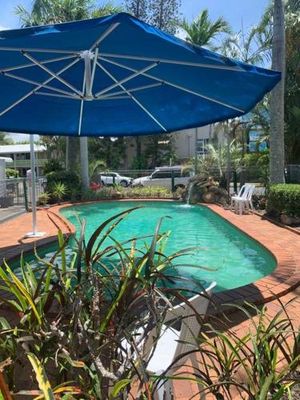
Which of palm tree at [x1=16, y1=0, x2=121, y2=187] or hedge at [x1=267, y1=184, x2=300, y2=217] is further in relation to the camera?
palm tree at [x1=16, y1=0, x2=121, y2=187]

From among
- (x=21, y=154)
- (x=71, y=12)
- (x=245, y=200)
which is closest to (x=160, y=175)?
(x=71, y=12)

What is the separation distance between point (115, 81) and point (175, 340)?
4.93 meters

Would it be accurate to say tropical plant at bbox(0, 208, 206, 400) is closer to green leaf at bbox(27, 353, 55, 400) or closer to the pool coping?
green leaf at bbox(27, 353, 55, 400)

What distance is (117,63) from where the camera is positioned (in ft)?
19.1

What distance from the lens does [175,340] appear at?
224 centimetres

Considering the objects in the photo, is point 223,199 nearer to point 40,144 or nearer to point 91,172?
point 91,172

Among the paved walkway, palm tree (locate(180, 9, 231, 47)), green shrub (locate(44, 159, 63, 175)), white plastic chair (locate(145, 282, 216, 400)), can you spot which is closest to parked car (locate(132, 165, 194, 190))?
green shrub (locate(44, 159, 63, 175))

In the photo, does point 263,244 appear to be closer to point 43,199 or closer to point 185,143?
point 43,199

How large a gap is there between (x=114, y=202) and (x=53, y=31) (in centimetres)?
1511

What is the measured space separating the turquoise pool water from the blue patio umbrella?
1.73m

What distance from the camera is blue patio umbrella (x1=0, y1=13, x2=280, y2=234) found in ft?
13.7

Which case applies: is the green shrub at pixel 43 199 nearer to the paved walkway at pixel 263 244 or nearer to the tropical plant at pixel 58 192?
the tropical plant at pixel 58 192

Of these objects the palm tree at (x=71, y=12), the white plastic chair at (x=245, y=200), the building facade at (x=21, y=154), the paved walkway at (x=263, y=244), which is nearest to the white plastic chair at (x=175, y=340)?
the paved walkway at (x=263, y=244)

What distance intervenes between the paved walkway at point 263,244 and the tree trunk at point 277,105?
163cm
